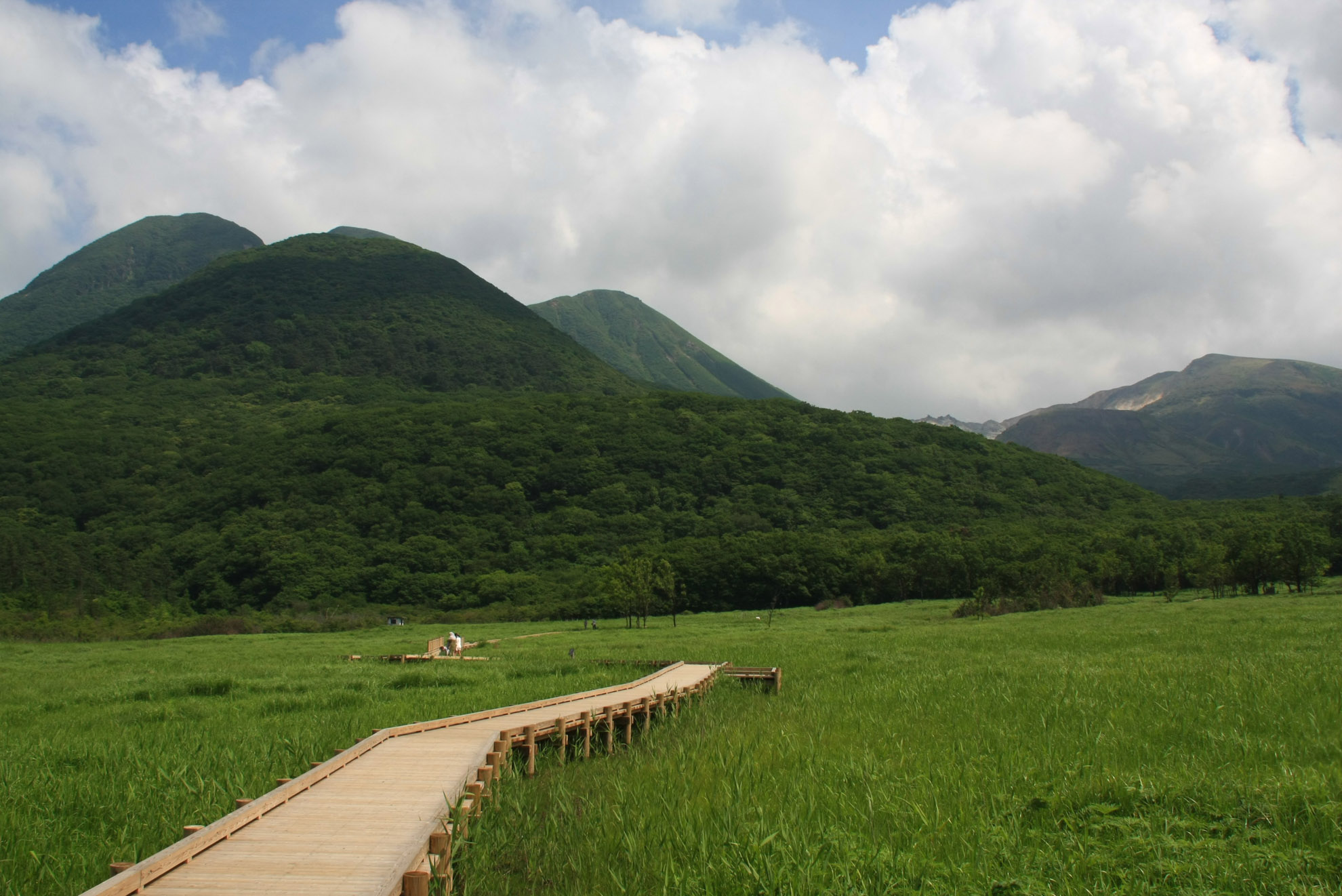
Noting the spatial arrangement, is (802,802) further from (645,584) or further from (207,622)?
(207,622)

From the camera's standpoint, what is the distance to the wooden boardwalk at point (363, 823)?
562cm

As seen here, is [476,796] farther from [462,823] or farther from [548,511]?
[548,511]

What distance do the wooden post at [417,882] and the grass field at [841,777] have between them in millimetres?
1323

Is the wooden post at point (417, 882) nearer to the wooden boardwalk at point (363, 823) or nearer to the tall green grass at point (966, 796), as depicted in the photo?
the wooden boardwalk at point (363, 823)

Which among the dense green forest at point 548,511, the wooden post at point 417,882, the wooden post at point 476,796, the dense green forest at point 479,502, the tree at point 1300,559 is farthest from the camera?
the dense green forest at point 548,511

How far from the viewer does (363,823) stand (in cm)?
707

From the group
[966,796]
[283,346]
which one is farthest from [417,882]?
[283,346]

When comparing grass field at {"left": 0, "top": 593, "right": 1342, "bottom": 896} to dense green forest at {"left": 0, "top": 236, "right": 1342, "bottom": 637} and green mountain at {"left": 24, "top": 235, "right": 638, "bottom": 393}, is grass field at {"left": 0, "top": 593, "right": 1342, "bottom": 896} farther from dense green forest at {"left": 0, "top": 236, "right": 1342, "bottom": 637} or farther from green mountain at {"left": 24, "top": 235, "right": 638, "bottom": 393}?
green mountain at {"left": 24, "top": 235, "right": 638, "bottom": 393}

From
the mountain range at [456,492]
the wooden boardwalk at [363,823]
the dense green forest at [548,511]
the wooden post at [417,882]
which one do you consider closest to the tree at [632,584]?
the dense green forest at [548,511]

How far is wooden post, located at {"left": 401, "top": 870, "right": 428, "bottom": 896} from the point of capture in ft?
18.2

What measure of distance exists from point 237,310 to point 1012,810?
208612 mm

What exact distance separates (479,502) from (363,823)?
10867cm

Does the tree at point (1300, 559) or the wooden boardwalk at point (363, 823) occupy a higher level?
the wooden boardwalk at point (363, 823)

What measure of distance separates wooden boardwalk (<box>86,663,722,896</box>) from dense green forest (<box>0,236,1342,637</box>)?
44.6 m
